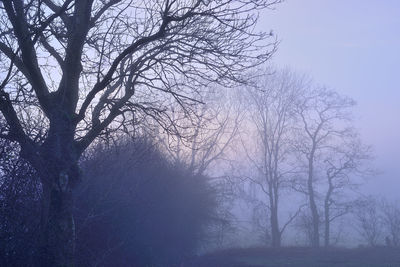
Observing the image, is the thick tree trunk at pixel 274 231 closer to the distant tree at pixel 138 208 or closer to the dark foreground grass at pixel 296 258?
the dark foreground grass at pixel 296 258

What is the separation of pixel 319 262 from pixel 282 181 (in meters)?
18.0

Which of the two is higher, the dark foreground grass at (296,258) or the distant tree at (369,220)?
the distant tree at (369,220)

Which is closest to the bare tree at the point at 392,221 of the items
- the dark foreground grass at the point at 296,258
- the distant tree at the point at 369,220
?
the distant tree at the point at 369,220

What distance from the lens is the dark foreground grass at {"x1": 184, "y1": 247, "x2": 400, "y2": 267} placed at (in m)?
22.7

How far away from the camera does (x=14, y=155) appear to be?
626cm

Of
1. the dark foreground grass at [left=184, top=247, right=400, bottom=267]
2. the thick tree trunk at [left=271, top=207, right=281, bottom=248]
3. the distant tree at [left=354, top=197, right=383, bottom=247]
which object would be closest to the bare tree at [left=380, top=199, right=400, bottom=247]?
the distant tree at [left=354, top=197, right=383, bottom=247]

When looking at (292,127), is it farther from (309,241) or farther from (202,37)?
(202,37)

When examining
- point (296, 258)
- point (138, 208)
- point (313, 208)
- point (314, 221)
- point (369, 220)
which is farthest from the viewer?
point (313, 208)

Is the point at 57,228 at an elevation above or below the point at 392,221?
below

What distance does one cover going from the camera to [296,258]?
1076 inches

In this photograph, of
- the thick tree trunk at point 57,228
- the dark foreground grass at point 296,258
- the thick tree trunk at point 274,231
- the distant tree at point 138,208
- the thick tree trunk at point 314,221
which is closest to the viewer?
the thick tree trunk at point 57,228

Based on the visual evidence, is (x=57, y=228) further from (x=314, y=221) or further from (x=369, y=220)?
(x=369, y=220)

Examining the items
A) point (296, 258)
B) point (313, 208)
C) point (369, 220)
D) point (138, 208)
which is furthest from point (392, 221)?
point (138, 208)

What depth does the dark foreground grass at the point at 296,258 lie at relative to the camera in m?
22.7
